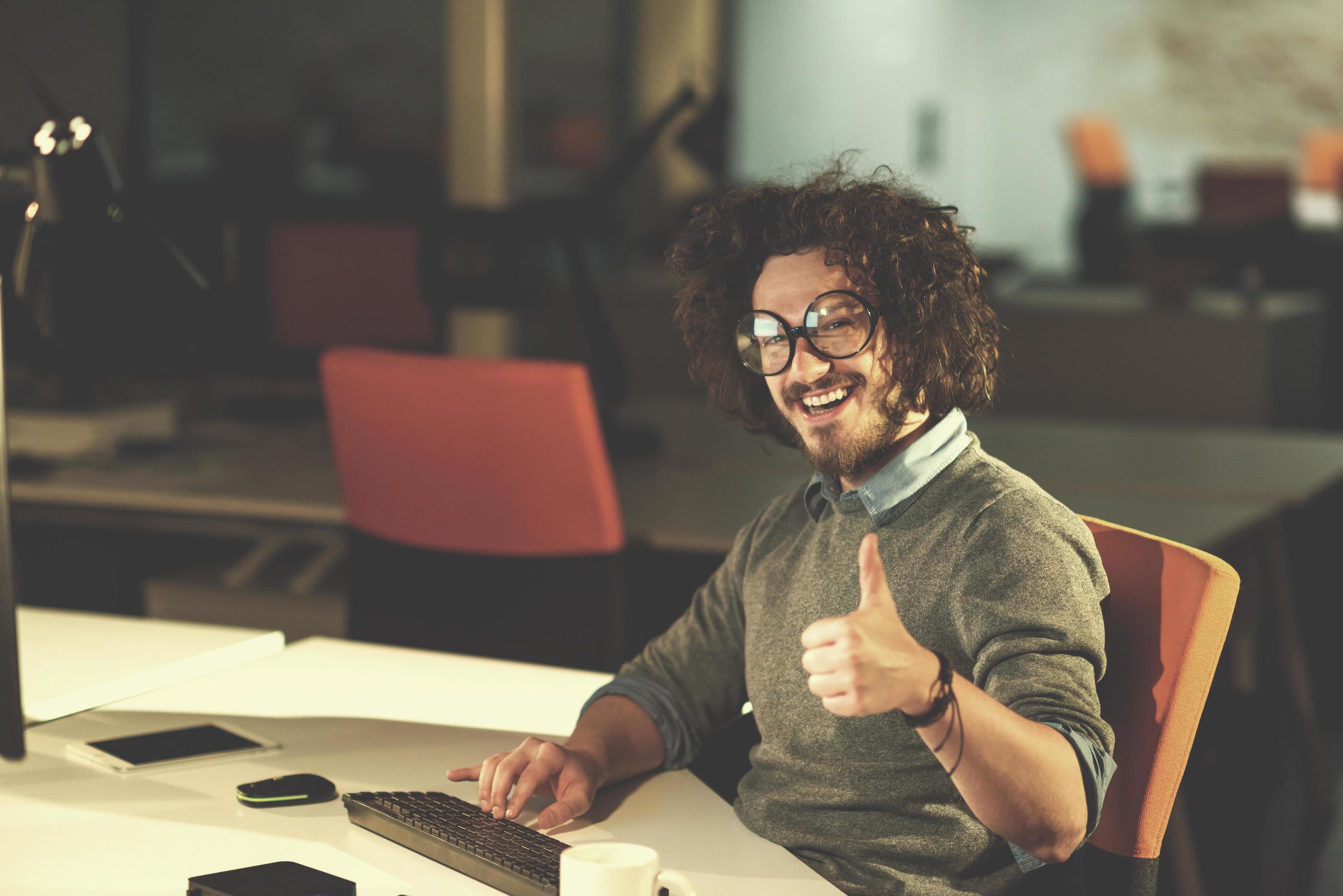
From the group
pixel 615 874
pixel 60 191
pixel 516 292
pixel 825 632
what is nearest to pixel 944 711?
pixel 825 632

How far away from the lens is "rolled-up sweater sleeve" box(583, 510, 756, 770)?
4.94ft

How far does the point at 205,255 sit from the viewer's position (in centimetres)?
414

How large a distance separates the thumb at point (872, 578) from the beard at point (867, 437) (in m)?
0.25

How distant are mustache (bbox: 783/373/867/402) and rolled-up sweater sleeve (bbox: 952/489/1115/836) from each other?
0.57 feet

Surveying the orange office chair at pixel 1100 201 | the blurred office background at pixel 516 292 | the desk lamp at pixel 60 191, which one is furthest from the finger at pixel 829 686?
the orange office chair at pixel 1100 201

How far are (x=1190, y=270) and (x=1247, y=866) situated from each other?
2.50m

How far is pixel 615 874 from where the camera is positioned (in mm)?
1002

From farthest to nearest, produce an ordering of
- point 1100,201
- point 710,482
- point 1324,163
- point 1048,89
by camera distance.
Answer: point 1048,89 → point 1100,201 → point 1324,163 → point 710,482

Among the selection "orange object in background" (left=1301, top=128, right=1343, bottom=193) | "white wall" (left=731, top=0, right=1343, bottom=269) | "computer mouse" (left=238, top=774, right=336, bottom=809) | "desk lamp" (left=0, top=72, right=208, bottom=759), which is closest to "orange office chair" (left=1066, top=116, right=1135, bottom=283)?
"white wall" (left=731, top=0, right=1343, bottom=269)

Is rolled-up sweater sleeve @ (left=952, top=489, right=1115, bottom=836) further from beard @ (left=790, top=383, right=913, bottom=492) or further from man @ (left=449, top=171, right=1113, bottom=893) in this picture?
beard @ (left=790, top=383, right=913, bottom=492)

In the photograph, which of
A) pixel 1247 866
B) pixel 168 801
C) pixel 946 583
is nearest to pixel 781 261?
pixel 946 583

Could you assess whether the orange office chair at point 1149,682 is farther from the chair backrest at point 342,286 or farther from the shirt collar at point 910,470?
the chair backrest at point 342,286

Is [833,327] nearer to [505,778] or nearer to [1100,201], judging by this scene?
[505,778]

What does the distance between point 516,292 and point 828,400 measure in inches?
71.8
